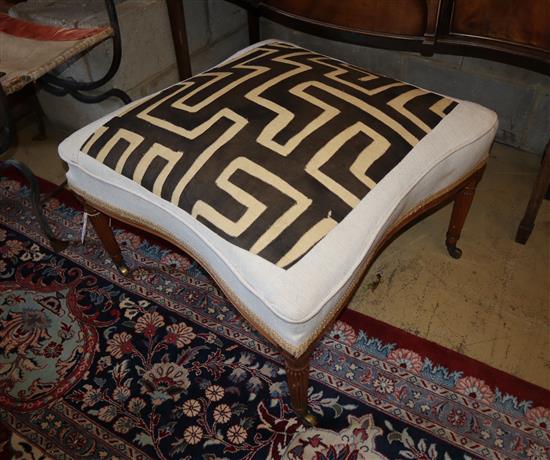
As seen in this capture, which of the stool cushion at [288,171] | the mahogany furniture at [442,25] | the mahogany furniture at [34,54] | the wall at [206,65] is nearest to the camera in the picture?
the stool cushion at [288,171]

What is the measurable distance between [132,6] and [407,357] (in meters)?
1.33

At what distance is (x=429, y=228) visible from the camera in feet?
5.02

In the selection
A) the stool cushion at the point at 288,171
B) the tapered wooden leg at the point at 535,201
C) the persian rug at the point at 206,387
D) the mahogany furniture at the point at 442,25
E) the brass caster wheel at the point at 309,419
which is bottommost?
the persian rug at the point at 206,387

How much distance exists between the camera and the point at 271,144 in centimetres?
94

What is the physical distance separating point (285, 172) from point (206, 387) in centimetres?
55

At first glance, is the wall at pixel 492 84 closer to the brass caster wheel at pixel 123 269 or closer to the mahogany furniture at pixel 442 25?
the mahogany furniture at pixel 442 25

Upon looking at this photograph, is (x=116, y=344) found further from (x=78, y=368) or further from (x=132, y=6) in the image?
(x=132, y=6)

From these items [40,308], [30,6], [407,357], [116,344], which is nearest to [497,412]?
[407,357]

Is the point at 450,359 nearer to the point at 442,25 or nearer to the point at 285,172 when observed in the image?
the point at 285,172

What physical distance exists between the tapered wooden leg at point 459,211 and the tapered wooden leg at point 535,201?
0.59 feet

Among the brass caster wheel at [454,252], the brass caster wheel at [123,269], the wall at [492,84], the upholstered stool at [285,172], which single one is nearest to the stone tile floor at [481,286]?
the brass caster wheel at [454,252]

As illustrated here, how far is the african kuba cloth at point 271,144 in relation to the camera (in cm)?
87

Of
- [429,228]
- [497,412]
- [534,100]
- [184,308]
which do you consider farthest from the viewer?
[534,100]

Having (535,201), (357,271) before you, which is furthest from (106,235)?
(535,201)
